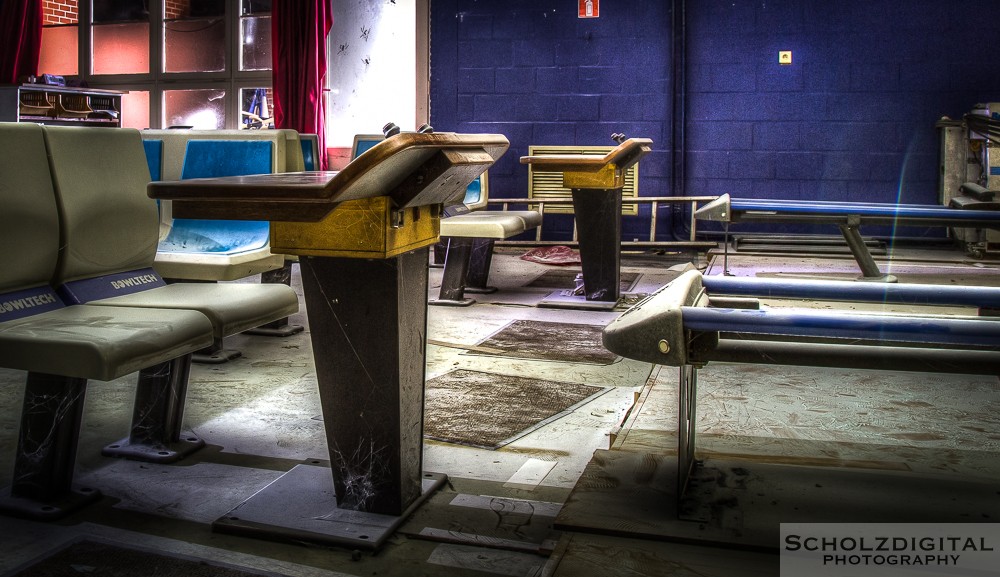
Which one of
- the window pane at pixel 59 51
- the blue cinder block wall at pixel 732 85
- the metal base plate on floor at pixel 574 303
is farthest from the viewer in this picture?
the window pane at pixel 59 51

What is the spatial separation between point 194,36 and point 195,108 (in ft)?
2.23

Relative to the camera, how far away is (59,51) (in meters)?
9.35

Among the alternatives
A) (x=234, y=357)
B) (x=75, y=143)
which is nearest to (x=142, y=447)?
(x=75, y=143)

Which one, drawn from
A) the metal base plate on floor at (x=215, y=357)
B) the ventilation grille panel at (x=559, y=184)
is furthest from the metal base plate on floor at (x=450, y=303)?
the ventilation grille panel at (x=559, y=184)

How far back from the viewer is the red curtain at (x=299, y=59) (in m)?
8.14

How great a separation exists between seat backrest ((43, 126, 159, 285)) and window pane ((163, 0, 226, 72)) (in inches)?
256

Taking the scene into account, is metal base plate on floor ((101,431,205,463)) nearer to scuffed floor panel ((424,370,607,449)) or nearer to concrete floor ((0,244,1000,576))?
concrete floor ((0,244,1000,576))

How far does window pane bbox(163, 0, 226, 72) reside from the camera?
8750mm

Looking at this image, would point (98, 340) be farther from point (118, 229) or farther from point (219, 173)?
point (219, 173)

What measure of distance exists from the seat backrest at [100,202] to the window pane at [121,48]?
694cm

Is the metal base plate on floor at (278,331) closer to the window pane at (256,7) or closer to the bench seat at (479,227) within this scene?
the bench seat at (479,227)

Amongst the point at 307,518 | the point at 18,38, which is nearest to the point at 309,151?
the point at 307,518

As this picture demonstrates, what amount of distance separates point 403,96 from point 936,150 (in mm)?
4529

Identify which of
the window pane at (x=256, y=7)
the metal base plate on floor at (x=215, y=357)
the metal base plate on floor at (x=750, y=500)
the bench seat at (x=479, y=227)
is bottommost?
the metal base plate on floor at (x=750, y=500)
